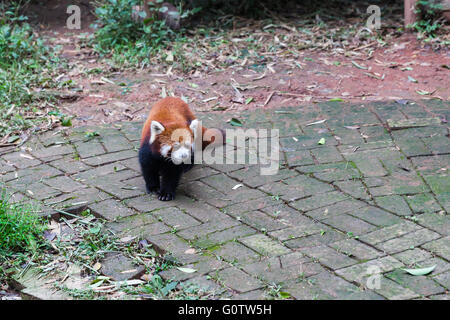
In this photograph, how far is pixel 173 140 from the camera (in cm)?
439

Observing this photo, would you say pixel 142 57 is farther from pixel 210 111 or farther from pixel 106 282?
pixel 106 282

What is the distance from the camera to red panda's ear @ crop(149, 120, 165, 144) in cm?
436

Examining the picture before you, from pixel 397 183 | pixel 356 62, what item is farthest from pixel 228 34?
pixel 397 183

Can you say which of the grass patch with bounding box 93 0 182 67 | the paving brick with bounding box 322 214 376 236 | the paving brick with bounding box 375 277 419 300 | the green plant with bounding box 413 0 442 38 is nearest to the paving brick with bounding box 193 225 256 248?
the paving brick with bounding box 322 214 376 236

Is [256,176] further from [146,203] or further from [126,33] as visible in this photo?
[126,33]

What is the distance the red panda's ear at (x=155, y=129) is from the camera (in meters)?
4.36

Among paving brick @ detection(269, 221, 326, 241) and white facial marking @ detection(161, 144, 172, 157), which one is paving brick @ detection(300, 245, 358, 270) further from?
white facial marking @ detection(161, 144, 172, 157)

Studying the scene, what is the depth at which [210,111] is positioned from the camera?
6.37m

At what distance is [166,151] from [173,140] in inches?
4.0

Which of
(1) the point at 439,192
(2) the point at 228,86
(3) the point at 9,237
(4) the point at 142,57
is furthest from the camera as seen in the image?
(4) the point at 142,57

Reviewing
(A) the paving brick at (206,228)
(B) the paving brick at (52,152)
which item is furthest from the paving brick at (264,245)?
(B) the paving brick at (52,152)

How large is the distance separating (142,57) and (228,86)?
1.47 meters

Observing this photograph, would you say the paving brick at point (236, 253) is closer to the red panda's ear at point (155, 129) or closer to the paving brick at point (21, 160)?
the red panda's ear at point (155, 129)

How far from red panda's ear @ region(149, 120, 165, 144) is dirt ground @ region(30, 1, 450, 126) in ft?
6.01
